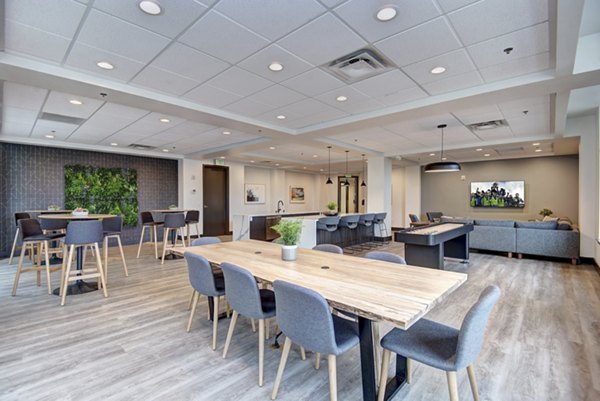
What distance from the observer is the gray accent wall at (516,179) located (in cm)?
853

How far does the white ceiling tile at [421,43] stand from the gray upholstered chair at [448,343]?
2.04 m

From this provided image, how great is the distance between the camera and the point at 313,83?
11.5 feet

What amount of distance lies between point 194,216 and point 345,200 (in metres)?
8.43

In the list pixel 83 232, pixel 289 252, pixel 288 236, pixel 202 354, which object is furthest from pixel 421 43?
pixel 83 232

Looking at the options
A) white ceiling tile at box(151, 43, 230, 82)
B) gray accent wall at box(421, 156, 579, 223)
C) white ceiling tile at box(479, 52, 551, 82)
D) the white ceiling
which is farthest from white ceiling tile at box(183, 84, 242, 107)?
gray accent wall at box(421, 156, 579, 223)

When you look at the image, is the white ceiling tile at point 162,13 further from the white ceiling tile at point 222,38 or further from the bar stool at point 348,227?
the bar stool at point 348,227

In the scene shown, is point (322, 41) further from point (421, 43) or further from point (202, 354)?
point (202, 354)

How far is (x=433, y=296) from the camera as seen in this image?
5.46 feet

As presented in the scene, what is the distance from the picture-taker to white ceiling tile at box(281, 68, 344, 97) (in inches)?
130

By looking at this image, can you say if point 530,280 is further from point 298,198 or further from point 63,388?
point 298,198

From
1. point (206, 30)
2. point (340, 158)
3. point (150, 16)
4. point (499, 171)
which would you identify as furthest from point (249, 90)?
point (499, 171)

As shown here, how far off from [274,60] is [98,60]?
1.73 metres

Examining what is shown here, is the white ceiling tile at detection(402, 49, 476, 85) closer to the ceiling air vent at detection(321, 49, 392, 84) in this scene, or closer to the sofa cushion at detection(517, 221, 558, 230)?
the ceiling air vent at detection(321, 49, 392, 84)

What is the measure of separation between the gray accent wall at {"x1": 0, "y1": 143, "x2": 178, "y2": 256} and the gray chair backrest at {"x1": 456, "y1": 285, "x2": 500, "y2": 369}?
8.81m
